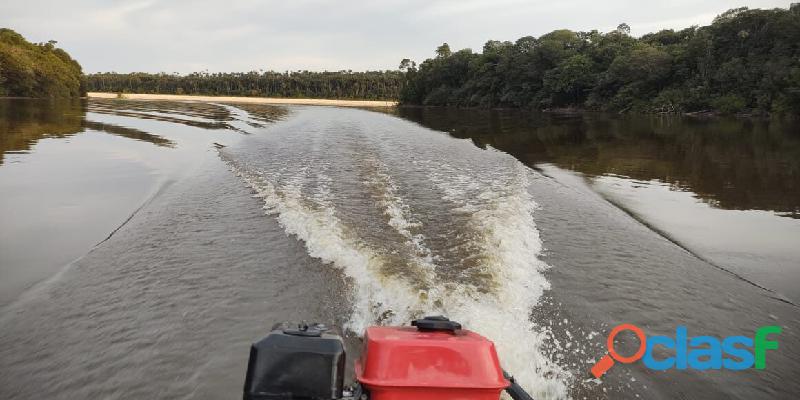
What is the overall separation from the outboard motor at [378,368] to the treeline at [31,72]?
76.3 m

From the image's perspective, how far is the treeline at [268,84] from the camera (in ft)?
440

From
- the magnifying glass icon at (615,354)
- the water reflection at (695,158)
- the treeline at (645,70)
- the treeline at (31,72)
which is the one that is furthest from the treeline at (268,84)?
the magnifying glass icon at (615,354)

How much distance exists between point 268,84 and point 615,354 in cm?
14676

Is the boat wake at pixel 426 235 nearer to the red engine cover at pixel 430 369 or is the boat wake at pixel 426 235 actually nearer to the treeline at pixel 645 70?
the red engine cover at pixel 430 369

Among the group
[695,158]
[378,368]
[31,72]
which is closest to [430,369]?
[378,368]

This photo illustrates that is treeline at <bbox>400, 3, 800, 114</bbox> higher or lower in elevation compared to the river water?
higher

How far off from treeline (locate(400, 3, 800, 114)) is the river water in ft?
118

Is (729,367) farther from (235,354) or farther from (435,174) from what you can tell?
(435,174)

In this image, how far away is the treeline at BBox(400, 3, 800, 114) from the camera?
41750 millimetres

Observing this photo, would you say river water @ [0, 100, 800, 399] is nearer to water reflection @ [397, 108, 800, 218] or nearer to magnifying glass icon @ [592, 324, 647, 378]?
magnifying glass icon @ [592, 324, 647, 378]

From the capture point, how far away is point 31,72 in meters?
62.6

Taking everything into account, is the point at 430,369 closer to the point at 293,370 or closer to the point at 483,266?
the point at 293,370

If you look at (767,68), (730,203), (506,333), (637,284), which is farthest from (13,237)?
(767,68)

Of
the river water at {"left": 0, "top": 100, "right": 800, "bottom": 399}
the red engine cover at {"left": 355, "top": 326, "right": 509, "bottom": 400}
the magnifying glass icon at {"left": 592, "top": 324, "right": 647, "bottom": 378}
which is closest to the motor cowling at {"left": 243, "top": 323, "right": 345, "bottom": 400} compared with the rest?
the red engine cover at {"left": 355, "top": 326, "right": 509, "bottom": 400}
